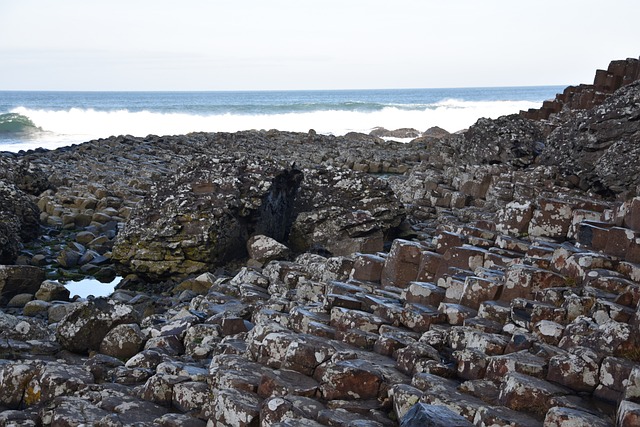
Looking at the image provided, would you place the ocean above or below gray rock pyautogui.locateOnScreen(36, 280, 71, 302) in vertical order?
below

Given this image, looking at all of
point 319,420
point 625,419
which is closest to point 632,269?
point 625,419

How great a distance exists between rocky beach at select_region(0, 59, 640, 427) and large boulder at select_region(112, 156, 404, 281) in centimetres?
3

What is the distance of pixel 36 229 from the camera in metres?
11.6

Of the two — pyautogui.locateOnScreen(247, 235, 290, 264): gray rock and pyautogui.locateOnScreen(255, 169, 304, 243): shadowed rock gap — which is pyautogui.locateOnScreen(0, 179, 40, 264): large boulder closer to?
pyautogui.locateOnScreen(247, 235, 290, 264): gray rock

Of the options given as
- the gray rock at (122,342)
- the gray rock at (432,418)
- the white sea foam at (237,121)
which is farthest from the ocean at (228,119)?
the gray rock at (432,418)

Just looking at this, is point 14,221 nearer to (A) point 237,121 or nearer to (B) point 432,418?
(B) point 432,418

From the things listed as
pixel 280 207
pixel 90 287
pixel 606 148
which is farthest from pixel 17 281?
pixel 606 148

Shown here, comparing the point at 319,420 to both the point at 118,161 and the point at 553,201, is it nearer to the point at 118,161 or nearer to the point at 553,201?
the point at 553,201

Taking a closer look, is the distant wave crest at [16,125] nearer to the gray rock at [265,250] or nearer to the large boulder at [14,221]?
the large boulder at [14,221]

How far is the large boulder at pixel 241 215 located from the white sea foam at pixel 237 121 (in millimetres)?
38793

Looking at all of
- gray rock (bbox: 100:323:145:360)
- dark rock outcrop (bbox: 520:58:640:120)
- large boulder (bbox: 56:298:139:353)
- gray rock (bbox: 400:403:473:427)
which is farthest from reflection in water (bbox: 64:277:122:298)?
dark rock outcrop (bbox: 520:58:640:120)

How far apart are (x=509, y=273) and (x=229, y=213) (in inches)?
185

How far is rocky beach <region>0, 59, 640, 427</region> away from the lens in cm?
461

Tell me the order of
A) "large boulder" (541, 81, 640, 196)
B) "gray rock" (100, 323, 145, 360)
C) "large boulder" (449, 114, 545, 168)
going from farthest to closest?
"large boulder" (449, 114, 545, 168), "large boulder" (541, 81, 640, 196), "gray rock" (100, 323, 145, 360)
